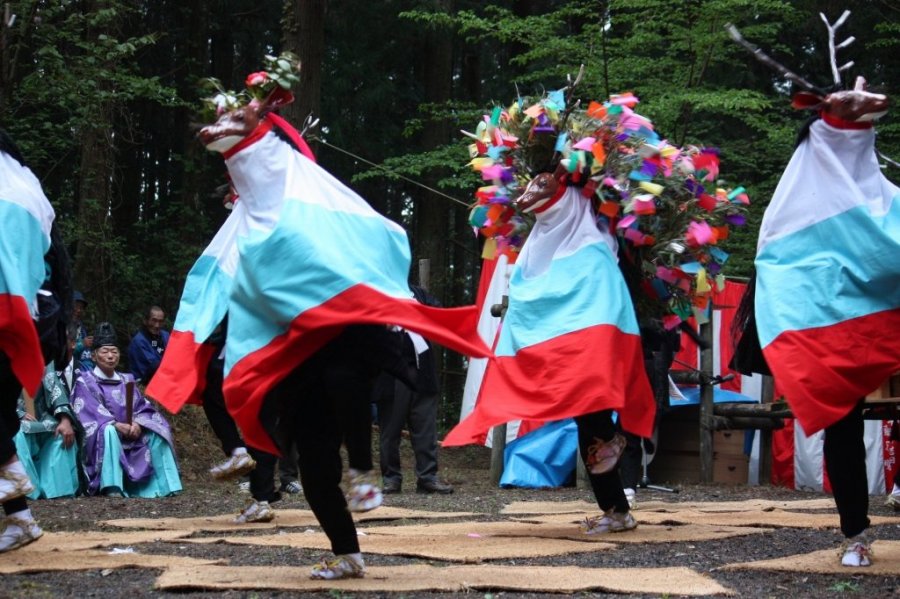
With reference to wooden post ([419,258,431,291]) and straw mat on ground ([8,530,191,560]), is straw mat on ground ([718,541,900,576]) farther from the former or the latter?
wooden post ([419,258,431,291])

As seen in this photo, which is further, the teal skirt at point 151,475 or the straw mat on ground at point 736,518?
the teal skirt at point 151,475

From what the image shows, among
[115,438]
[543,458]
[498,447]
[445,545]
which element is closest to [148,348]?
[115,438]

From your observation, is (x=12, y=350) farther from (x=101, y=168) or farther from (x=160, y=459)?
(x=101, y=168)

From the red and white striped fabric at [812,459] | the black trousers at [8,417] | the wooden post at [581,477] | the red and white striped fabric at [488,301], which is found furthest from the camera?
the red and white striped fabric at [488,301]

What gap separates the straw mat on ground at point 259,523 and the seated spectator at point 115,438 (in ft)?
8.94

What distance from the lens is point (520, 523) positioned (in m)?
7.11

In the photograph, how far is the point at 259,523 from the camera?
287 inches

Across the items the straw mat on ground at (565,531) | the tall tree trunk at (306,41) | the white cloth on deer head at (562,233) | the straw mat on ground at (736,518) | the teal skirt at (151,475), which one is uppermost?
the tall tree trunk at (306,41)

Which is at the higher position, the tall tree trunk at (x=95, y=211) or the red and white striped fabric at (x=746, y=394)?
the tall tree trunk at (x=95, y=211)

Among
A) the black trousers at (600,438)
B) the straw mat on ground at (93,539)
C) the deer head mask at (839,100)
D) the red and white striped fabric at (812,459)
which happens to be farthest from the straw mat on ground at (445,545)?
the red and white striped fabric at (812,459)

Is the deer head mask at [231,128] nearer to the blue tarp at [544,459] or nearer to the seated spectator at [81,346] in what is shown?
the seated spectator at [81,346]

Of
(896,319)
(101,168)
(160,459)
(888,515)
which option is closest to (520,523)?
(888,515)

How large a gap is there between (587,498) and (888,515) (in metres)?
2.63

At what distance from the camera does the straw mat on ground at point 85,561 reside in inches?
202
